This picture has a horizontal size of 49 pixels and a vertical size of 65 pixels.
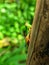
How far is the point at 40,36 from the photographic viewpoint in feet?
3.89

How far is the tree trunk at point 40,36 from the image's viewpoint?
1.14 metres

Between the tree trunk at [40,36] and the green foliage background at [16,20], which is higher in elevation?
the tree trunk at [40,36]

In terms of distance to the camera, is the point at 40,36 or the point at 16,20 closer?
the point at 40,36

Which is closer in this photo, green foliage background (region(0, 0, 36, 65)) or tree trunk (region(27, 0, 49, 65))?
tree trunk (region(27, 0, 49, 65))

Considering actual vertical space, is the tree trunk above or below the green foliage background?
above

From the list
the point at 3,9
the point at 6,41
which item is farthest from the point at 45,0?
the point at 3,9

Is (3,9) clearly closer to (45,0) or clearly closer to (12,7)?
(12,7)

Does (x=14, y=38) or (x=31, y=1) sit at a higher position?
(x=31, y=1)

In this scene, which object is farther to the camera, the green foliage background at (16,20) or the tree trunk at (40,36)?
the green foliage background at (16,20)

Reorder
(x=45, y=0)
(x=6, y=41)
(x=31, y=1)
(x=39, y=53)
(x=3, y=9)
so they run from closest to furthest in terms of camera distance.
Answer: (x=45, y=0)
(x=39, y=53)
(x=6, y=41)
(x=3, y=9)
(x=31, y=1)

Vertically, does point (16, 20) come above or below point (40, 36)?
below

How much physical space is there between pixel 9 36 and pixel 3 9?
0.50m

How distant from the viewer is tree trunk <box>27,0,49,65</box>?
1.14 m

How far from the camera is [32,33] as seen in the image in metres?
1.25
